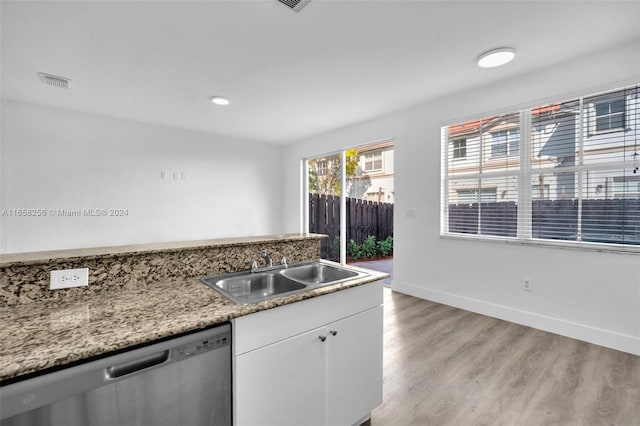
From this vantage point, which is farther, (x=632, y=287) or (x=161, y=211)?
(x=161, y=211)

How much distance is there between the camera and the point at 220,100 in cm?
347

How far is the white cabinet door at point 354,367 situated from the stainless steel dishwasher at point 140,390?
0.52 metres

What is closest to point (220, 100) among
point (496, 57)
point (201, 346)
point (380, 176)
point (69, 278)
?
point (69, 278)

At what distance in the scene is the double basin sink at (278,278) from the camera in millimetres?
1546

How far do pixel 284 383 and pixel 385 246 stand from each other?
5.77 metres

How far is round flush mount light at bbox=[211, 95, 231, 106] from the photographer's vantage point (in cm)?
340

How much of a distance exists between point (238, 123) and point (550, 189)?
4158 millimetres

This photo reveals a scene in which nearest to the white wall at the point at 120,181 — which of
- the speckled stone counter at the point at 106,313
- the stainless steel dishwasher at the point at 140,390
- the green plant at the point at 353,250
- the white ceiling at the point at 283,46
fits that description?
the white ceiling at the point at 283,46

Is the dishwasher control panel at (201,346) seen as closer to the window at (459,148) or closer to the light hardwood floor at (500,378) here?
the light hardwood floor at (500,378)

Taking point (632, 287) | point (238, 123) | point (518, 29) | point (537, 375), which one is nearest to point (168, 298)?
point (537, 375)

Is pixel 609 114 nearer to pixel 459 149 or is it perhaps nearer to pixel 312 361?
pixel 459 149

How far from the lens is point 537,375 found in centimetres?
196

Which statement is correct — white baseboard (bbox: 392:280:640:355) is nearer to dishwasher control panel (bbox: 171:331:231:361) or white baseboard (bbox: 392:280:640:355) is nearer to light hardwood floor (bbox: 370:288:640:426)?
light hardwood floor (bbox: 370:288:640:426)

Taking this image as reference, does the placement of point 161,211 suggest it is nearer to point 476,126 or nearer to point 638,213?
point 476,126
